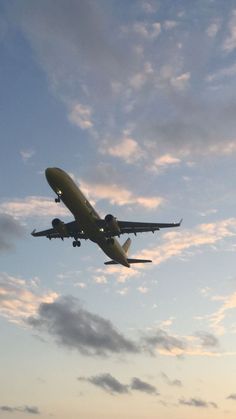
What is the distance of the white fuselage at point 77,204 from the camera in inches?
2576

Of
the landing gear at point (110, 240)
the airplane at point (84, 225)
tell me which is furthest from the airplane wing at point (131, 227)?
the landing gear at point (110, 240)

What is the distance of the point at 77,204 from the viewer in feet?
222

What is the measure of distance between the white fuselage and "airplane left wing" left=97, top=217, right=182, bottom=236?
108 centimetres

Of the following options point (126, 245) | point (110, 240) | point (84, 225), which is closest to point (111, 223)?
point (84, 225)

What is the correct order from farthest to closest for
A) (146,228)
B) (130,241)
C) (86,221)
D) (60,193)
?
1. (130,241)
2. (146,228)
3. (86,221)
4. (60,193)

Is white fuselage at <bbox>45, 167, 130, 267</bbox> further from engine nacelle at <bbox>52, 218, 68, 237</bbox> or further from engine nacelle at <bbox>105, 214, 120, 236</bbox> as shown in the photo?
engine nacelle at <bbox>52, 218, 68, 237</bbox>

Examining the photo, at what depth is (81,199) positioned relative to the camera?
68312 mm

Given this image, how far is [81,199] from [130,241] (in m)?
44.7

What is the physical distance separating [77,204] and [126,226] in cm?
1207

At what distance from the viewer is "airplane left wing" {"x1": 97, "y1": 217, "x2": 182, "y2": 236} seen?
2896 inches

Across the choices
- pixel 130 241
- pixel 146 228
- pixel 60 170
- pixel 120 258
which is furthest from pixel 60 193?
pixel 130 241

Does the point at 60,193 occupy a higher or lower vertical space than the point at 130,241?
lower

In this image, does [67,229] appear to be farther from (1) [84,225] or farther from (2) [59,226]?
(1) [84,225]

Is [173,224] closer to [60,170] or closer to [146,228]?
[146,228]
